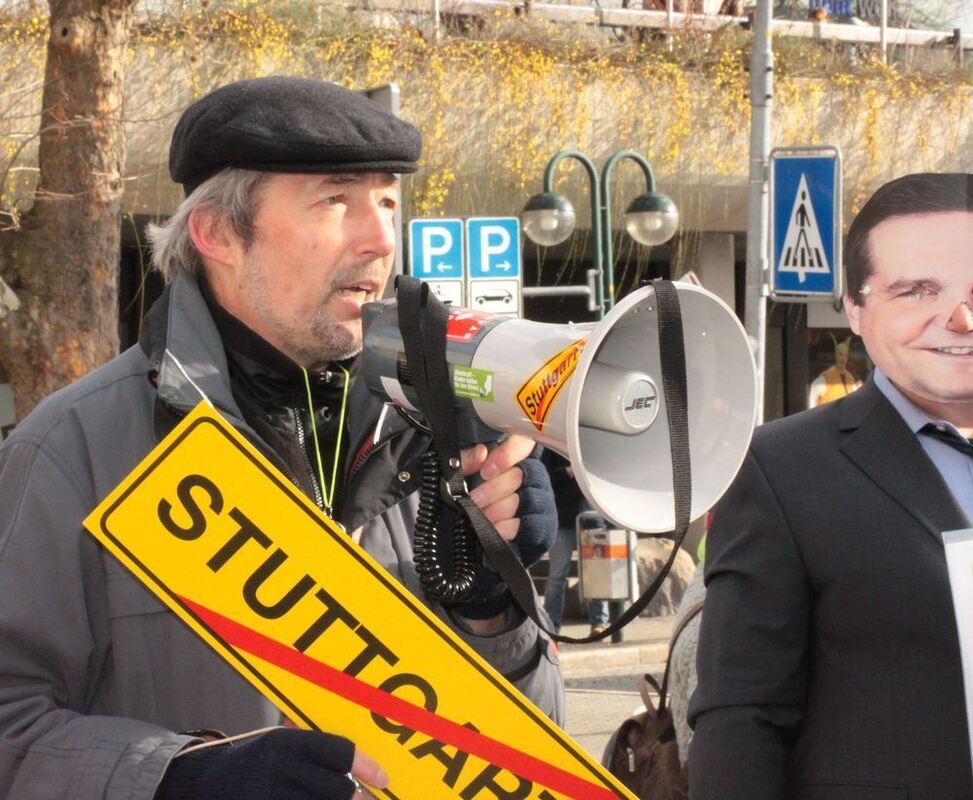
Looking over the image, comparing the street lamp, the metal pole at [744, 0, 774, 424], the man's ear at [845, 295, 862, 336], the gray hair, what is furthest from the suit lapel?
the street lamp

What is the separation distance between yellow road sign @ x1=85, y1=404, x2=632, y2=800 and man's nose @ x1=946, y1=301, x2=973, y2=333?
92cm

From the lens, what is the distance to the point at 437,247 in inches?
377

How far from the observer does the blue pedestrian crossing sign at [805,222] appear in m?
8.84

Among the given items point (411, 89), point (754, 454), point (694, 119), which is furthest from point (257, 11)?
point (754, 454)

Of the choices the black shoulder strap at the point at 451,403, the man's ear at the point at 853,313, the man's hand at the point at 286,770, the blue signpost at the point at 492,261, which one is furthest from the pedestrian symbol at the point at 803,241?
the man's hand at the point at 286,770

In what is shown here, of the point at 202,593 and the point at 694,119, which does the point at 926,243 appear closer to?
the point at 202,593

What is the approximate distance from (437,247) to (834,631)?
7.49 metres

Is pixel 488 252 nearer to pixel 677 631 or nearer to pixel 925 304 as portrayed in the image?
pixel 677 631

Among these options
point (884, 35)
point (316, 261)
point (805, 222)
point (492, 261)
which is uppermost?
point (884, 35)

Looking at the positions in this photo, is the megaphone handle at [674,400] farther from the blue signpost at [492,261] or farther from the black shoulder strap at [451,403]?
the blue signpost at [492,261]

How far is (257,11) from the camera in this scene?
11266 mm

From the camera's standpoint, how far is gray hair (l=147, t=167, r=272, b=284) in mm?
2053

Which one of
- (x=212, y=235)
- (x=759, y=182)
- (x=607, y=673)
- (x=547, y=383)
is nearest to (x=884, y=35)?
(x=759, y=182)

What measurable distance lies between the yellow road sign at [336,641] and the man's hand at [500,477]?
0.69 feet
